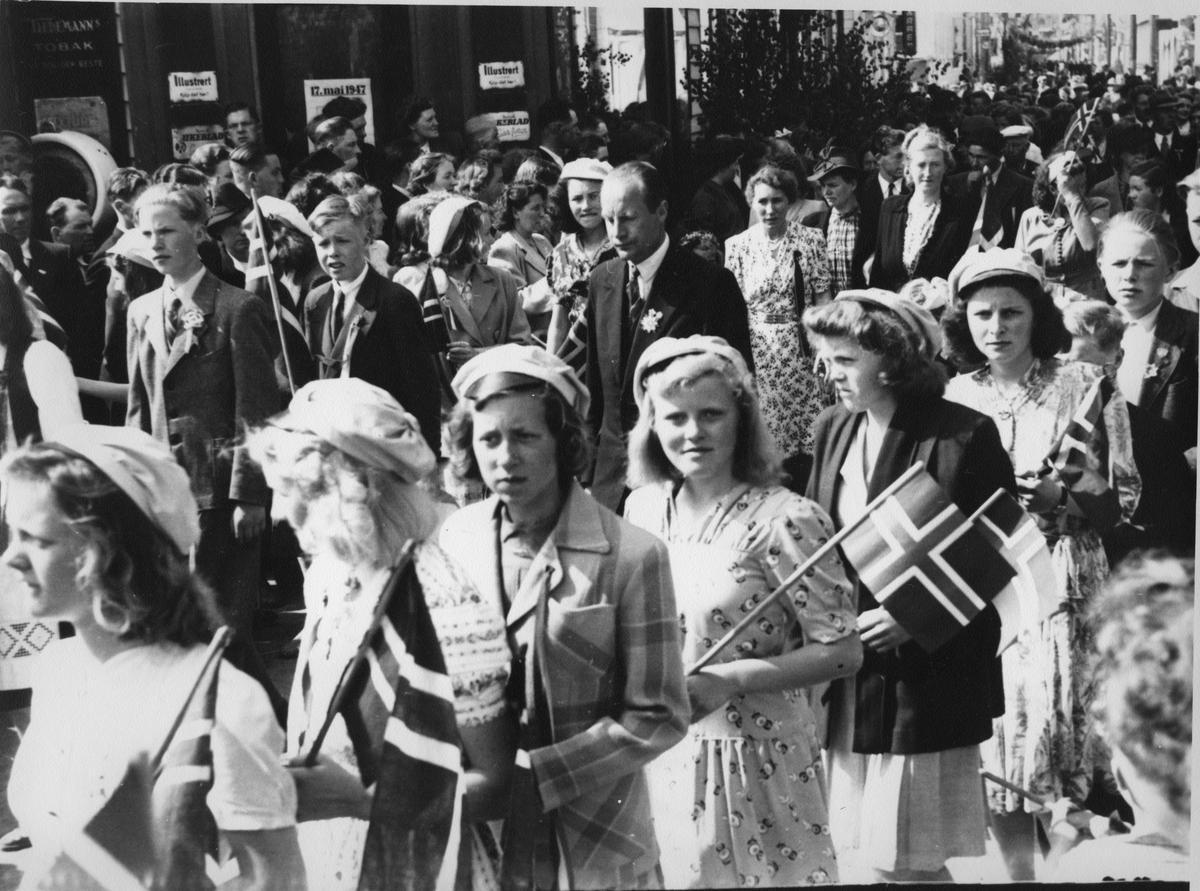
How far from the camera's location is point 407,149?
496 centimetres

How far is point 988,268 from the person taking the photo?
16.4 ft

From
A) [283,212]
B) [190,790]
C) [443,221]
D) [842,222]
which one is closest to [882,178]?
[842,222]

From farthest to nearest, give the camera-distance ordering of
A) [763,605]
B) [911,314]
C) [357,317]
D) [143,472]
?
[357,317] < [911,314] < [143,472] < [763,605]

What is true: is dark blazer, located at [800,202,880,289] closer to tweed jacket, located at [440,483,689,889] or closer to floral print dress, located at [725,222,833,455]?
floral print dress, located at [725,222,833,455]

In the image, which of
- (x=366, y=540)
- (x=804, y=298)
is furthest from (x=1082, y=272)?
(x=366, y=540)

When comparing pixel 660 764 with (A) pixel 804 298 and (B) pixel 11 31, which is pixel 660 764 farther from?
(B) pixel 11 31

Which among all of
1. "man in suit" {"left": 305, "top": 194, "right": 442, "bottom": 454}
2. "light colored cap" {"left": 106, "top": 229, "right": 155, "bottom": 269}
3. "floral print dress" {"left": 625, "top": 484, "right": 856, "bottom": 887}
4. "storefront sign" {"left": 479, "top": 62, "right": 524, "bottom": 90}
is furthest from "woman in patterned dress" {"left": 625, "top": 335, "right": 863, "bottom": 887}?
"light colored cap" {"left": 106, "top": 229, "right": 155, "bottom": 269}

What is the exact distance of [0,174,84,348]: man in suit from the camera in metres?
4.80

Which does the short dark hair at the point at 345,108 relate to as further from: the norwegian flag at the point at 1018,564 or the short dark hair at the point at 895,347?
the norwegian flag at the point at 1018,564

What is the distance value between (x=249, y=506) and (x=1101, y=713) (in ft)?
8.62

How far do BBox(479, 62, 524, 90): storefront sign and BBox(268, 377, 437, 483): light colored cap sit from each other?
0.97 meters

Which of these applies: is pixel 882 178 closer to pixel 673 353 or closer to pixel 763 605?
pixel 673 353

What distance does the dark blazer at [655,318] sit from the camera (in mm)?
4941

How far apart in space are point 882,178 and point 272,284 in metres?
1.86
